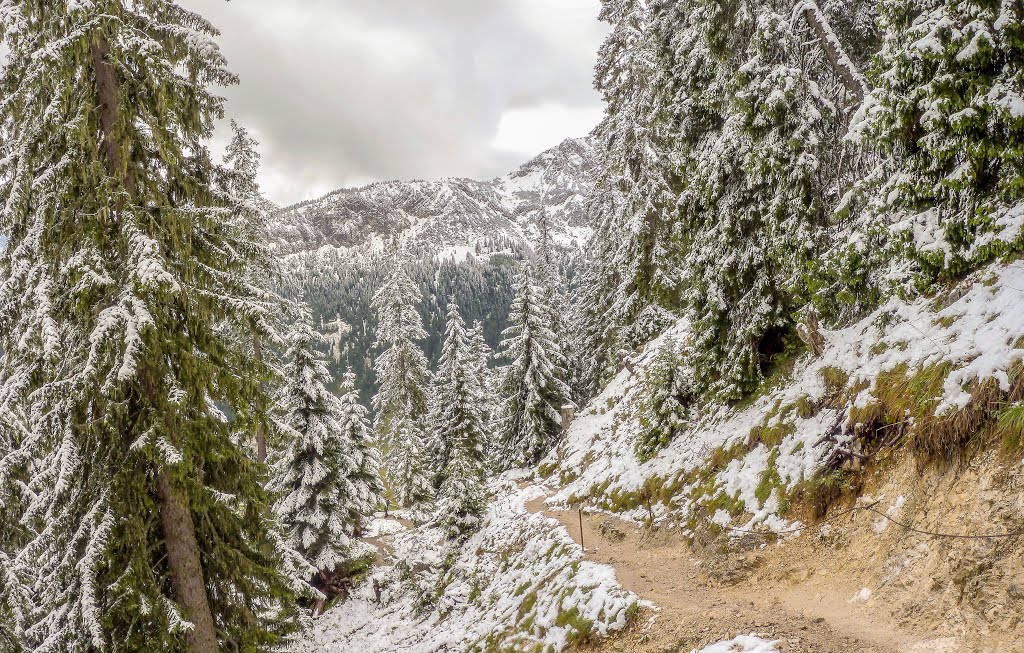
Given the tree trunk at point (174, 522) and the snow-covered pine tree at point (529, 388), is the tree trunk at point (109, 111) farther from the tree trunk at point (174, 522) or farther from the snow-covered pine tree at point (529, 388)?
the snow-covered pine tree at point (529, 388)

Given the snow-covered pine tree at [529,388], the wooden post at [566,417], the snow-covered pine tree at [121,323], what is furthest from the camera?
the snow-covered pine tree at [529,388]

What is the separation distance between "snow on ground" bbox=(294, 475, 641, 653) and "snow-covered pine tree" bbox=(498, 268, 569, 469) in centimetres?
369

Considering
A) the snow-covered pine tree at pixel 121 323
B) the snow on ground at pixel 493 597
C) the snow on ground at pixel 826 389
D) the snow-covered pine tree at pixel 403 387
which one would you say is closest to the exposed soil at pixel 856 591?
the snow on ground at pixel 493 597

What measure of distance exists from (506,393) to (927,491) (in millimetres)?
23236

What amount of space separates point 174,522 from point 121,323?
302 centimetres

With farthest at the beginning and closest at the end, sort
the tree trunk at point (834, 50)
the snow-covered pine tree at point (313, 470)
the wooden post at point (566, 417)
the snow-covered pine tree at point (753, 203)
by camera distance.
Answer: the wooden post at point (566, 417) < the snow-covered pine tree at point (313, 470) < the snow-covered pine tree at point (753, 203) < the tree trunk at point (834, 50)

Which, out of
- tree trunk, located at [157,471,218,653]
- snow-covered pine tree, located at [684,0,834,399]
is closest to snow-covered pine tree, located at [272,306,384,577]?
tree trunk, located at [157,471,218,653]

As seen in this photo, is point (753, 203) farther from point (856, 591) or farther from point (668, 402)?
point (856, 591)

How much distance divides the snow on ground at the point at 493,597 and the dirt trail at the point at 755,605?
26.6 inches

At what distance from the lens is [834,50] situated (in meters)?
9.38

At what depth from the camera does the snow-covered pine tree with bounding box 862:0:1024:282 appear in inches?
230

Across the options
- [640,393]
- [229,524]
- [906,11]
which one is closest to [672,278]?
[640,393]

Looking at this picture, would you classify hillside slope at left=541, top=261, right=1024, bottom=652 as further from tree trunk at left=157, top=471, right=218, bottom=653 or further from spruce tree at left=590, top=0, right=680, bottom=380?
tree trunk at left=157, top=471, right=218, bottom=653

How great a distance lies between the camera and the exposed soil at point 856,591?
179 inches
